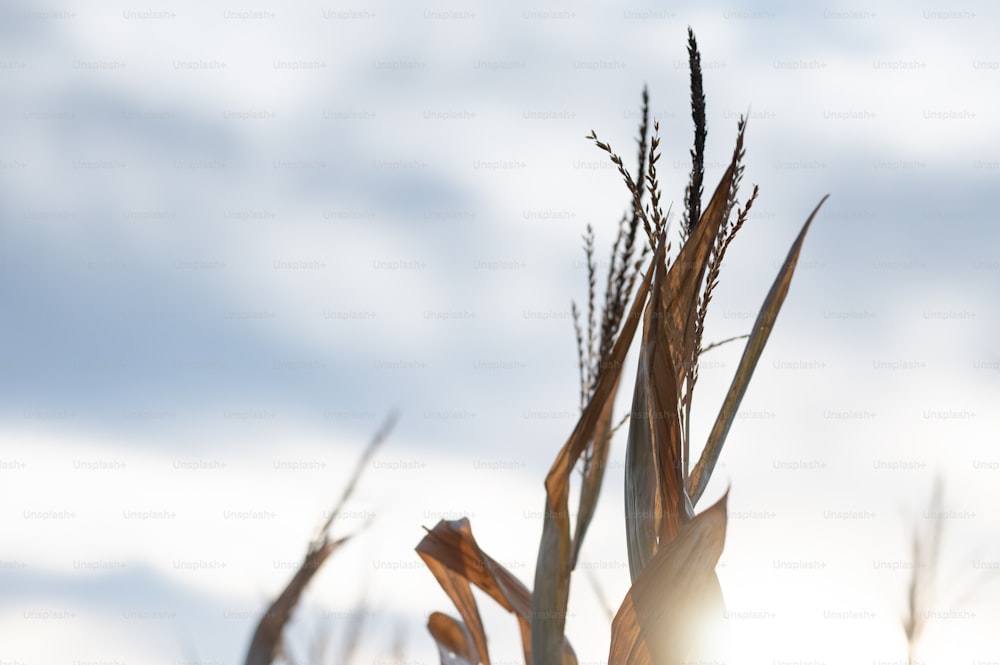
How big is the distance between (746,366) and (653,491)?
0.39m

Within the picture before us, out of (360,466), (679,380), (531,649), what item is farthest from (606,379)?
(360,466)

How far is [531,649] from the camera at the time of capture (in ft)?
5.35

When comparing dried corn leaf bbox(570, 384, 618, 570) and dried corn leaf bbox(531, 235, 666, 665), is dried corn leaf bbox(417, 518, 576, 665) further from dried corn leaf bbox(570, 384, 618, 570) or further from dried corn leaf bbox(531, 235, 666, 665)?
dried corn leaf bbox(570, 384, 618, 570)

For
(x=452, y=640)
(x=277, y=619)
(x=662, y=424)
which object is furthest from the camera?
(x=452, y=640)

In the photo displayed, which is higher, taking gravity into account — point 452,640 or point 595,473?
point 595,473

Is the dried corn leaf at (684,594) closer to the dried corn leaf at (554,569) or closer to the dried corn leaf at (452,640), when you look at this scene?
the dried corn leaf at (554,569)

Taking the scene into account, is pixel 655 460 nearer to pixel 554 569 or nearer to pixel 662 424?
pixel 662 424

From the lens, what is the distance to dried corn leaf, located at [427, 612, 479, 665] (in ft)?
6.32

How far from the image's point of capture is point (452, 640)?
201cm

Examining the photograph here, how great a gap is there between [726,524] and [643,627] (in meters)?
0.26

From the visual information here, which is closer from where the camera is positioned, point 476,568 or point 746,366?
point 476,568

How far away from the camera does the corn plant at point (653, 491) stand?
5.33 ft

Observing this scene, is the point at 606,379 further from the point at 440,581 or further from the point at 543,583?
the point at 440,581

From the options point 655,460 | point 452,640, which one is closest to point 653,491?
point 655,460
